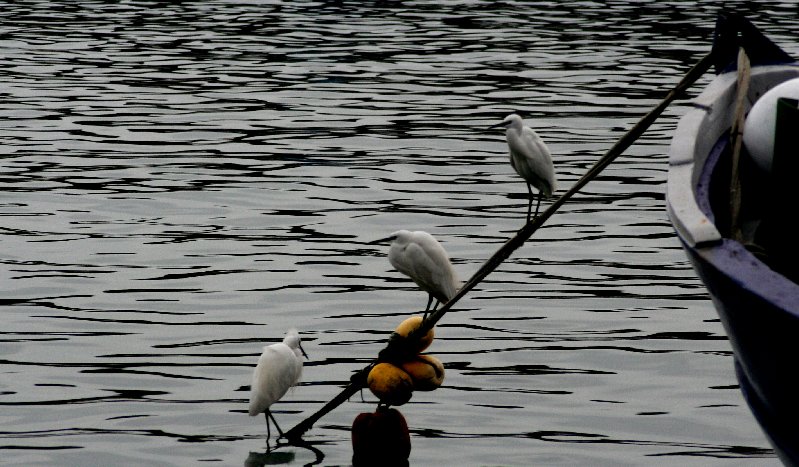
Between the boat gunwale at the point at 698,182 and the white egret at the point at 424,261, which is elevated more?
the boat gunwale at the point at 698,182

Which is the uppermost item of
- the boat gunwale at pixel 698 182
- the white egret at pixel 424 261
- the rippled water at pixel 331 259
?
the boat gunwale at pixel 698 182

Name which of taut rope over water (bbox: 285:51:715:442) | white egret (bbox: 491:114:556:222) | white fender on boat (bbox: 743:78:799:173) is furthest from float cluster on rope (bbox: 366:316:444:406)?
white fender on boat (bbox: 743:78:799:173)

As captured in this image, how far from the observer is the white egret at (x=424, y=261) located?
6.78 m

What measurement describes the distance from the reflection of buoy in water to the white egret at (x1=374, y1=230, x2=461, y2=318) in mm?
619

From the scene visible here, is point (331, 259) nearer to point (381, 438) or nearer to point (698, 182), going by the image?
point (381, 438)

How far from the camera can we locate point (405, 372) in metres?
6.77

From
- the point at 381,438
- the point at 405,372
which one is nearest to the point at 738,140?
the point at 405,372

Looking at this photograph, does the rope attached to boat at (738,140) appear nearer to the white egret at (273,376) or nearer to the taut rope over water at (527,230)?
the taut rope over water at (527,230)

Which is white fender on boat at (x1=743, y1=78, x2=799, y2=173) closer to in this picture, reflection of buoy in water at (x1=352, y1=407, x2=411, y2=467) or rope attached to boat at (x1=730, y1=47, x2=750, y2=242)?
rope attached to boat at (x1=730, y1=47, x2=750, y2=242)

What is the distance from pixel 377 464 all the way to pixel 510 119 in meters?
2.12

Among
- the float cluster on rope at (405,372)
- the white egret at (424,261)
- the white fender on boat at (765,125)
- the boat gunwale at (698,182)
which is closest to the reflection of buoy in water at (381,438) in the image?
the float cluster on rope at (405,372)

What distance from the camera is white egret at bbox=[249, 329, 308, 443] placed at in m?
6.88

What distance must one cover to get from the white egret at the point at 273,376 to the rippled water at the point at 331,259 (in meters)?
0.36

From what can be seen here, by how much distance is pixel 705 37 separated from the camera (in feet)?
77.7
